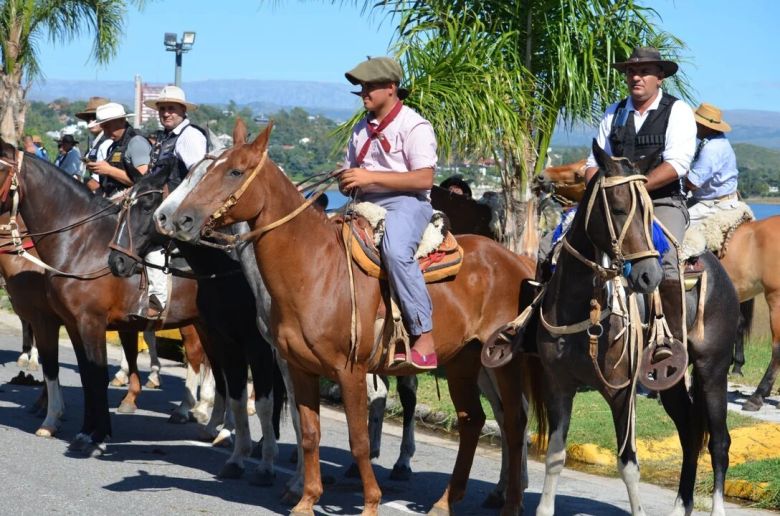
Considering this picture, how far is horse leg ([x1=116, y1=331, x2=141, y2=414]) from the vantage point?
11.9m

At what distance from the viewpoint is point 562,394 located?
7172mm

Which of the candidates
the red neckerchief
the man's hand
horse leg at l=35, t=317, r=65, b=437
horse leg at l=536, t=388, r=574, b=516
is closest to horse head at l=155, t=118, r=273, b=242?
the man's hand

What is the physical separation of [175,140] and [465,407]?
12.0ft

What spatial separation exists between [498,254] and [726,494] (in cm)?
264

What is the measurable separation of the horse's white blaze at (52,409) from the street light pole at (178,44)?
13289 mm

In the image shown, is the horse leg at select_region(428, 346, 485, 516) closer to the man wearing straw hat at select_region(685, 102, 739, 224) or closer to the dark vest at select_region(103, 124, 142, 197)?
the man wearing straw hat at select_region(685, 102, 739, 224)

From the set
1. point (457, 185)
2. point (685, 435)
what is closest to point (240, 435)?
point (685, 435)

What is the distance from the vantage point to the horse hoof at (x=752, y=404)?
11.7 m

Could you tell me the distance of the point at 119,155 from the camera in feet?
36.9

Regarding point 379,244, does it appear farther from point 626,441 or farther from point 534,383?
point 626,441

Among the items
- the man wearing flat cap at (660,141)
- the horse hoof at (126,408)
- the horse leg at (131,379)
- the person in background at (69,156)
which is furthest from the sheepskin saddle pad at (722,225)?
the person in background at (69,156)

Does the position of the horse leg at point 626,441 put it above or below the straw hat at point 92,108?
below

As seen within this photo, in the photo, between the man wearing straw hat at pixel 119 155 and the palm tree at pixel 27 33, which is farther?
the palm tree at pixel 27 33

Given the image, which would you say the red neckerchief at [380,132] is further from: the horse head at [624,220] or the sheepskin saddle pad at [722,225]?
the sheepskin saddle pad at [722,225]
